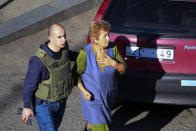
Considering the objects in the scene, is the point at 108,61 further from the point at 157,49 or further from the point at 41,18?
the point at 41,18

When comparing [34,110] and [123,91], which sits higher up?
[34,110]

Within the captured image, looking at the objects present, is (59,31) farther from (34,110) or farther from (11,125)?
(11,125)

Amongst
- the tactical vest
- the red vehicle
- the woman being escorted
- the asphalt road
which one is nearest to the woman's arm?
the woman being escorted

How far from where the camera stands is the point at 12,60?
713cm

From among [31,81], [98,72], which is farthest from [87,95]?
[31,81]

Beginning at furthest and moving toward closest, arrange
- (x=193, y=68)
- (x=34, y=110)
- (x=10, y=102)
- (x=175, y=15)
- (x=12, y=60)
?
(x=12, y=60) → (x=10, y=102) → (x=175, y=15) → (x=193, y=68) → (x=34, y=110)

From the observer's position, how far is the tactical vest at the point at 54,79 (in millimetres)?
3387

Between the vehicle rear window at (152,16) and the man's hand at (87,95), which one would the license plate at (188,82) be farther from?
the man's hand at (87,95)

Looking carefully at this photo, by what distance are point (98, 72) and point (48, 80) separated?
478 millimetres

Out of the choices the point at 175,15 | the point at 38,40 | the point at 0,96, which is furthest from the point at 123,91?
the point at 38,40

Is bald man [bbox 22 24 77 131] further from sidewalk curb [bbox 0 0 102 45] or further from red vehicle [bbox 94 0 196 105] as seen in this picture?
sidewalk curb [bbox 0 0 102 45]

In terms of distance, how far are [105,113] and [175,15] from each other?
1773 millimetres

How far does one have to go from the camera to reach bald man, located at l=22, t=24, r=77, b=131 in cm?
338

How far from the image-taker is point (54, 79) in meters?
3.45
